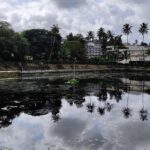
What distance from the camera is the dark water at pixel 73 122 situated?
24.2 m

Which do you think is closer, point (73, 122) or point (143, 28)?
point (73, 122)

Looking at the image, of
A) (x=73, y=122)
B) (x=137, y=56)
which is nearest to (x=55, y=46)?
(x=137, y=56)

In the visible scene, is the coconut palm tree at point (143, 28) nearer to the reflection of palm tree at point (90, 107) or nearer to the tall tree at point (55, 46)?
the tall tree at point (55, 46)

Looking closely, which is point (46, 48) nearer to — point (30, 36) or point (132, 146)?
point (30, 36)

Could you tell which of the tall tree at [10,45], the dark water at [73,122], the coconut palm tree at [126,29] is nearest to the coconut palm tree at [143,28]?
the coconut palm tree at [126,29]

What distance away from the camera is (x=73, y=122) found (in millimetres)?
32062

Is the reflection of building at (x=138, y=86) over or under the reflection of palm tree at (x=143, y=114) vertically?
under

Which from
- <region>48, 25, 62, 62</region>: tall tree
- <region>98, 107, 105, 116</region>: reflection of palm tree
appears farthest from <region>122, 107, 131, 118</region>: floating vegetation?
<region>48, 25, 62, 62</region>: tall tree

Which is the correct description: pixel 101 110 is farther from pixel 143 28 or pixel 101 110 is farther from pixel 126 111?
pixel 143 28

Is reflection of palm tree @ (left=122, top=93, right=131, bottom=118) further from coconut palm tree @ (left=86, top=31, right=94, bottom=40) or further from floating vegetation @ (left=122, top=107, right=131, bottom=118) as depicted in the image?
coconut palm tree @ (left=86, top=31, right=94, bottom=40)

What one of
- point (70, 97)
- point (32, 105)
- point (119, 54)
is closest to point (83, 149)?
point (32, 105)

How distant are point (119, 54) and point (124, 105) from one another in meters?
120

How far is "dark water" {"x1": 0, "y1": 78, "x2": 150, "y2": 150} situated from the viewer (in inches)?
952

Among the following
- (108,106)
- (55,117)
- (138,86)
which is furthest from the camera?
(138,86)
